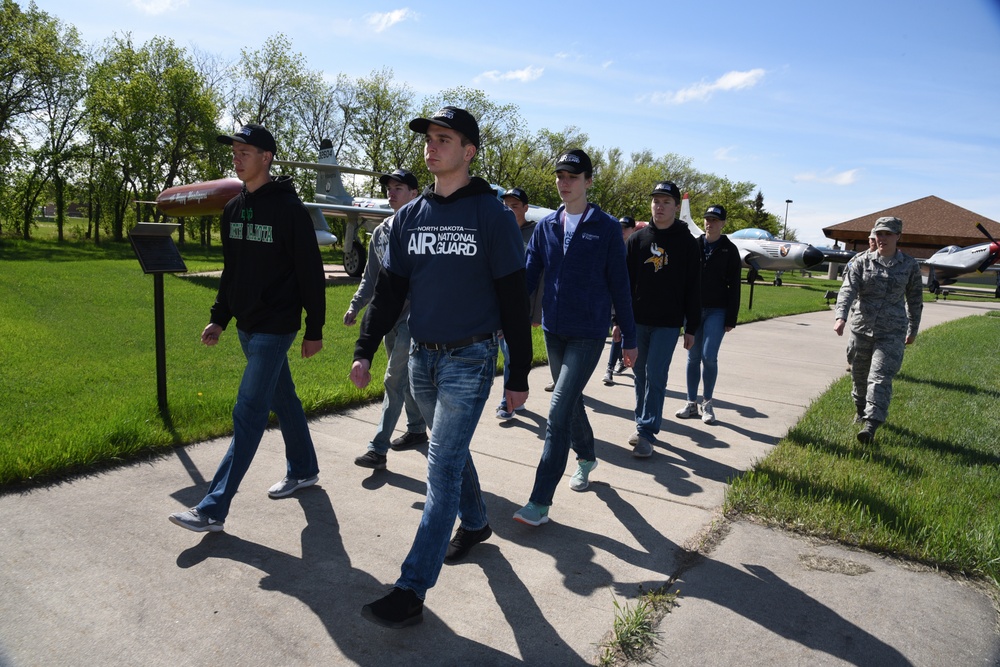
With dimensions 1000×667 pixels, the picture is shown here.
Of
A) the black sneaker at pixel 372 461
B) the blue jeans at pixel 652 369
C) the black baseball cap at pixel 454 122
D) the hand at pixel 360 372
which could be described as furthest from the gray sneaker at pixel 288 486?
the blue jeans at pixel 652 369

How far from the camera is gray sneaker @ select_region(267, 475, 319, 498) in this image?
390cm

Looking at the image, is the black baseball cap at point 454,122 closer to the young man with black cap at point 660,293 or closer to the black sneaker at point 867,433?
the young man with black cap at point 660,293

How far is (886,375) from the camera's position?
17.8 ft

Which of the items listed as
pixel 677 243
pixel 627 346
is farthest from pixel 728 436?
pixel 627 346

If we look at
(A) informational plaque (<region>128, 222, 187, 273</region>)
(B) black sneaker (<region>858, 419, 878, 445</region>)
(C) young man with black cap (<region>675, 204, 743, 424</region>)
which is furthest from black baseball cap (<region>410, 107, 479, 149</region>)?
(B) black sneaker (<region>858, 419, 878, 445</region>)

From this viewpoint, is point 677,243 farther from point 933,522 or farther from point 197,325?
point 197,325

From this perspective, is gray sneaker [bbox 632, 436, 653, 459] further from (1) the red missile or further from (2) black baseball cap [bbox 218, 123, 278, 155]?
(1) the red missile

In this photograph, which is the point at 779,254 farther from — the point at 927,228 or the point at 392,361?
the point at 927,228

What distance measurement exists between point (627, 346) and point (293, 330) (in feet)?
6.39

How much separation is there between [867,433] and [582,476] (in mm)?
2666

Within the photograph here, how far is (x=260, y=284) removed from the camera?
3436mm

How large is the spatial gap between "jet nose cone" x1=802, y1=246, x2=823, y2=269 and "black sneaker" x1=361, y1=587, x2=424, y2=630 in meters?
31.4

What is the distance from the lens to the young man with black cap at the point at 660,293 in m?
4.91

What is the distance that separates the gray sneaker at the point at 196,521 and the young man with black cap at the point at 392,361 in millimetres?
1250
